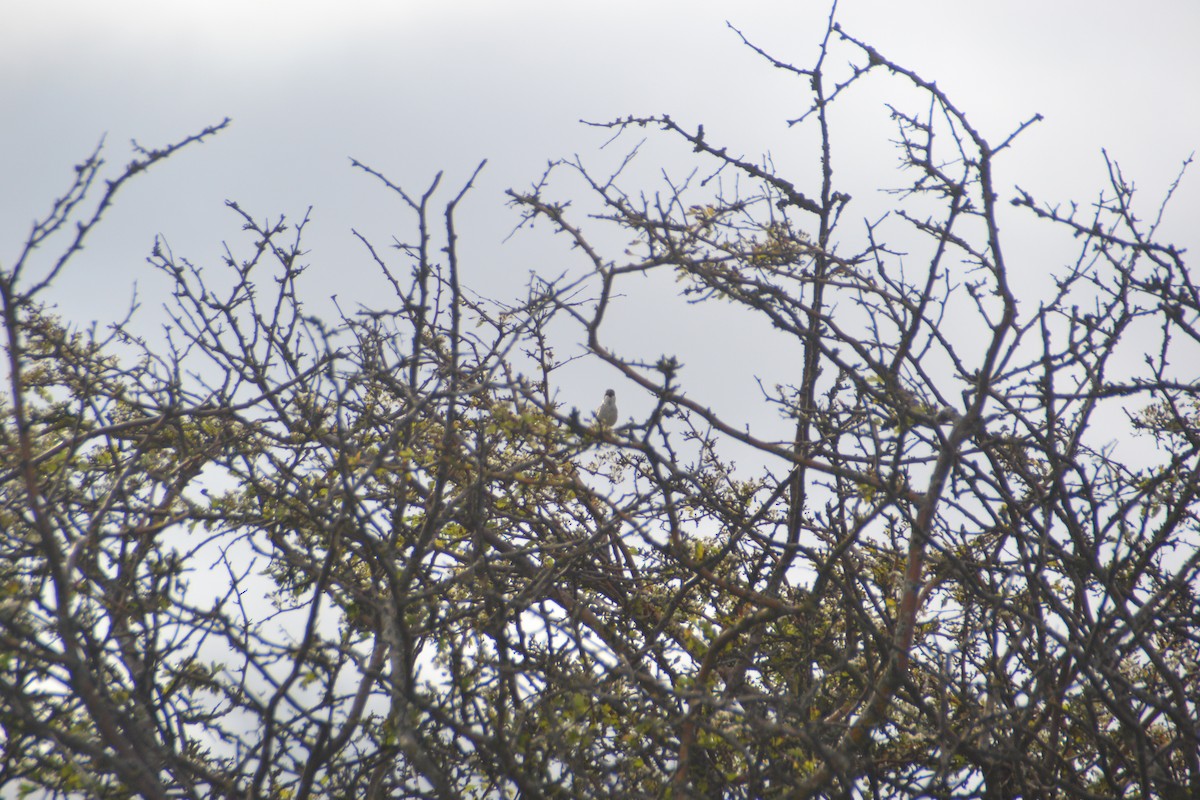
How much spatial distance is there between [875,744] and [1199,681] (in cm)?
168

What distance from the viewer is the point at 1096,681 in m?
3.68

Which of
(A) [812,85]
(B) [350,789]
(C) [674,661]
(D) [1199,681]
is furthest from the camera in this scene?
(A) [812,85]

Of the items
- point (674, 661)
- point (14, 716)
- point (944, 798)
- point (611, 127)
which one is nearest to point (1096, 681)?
point (944, 798)

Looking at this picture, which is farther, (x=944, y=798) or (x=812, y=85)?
(x=812, y=85)

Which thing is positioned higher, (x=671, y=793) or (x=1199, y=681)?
(x=671, y=793)

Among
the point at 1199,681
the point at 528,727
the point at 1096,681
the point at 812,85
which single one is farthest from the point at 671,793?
the point at 812,85

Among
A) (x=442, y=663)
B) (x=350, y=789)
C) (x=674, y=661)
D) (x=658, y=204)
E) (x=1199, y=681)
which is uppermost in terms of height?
(x=658, y=204)

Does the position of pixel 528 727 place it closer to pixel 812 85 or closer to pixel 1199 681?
pixel 1199 681

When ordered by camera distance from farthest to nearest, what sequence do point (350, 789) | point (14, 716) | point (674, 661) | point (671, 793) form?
point (674, 661), point (671, 793), point (350, 789), point (14, 716)

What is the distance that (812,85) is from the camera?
6355 mm

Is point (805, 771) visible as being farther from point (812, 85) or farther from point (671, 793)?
point (812, 85)

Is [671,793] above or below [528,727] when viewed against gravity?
below

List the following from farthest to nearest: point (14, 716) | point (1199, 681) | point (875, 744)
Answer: point (875, 744) → point (1199, 681) → point (14, 716)

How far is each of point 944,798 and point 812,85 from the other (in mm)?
4376
